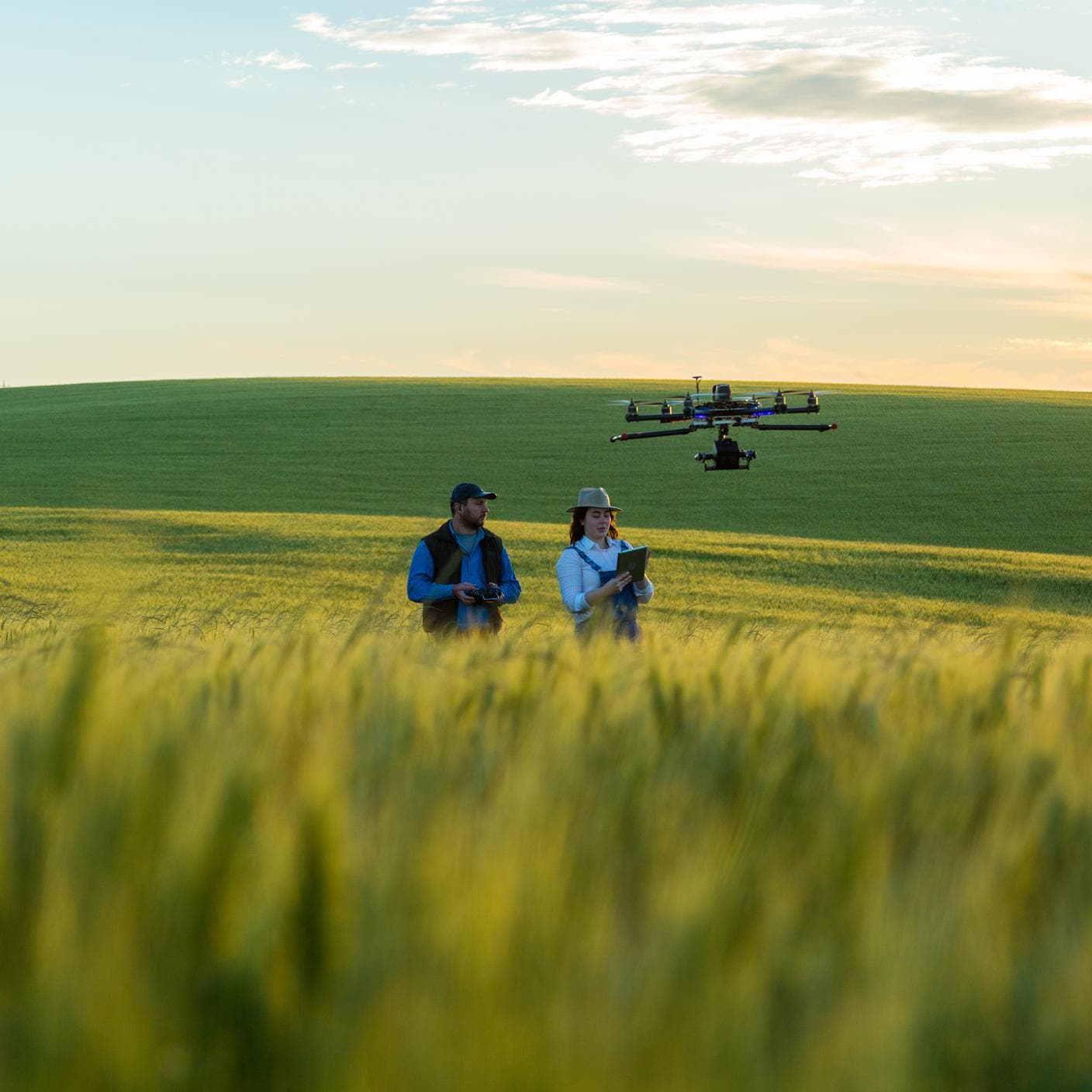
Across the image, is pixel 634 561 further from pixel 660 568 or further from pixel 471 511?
pixel 660 568

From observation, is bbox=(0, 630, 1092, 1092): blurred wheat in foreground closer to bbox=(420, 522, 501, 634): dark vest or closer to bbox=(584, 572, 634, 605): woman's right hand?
bbox=(584, 572, 634, 605): woman's right hand

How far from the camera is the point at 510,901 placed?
3.53 feet

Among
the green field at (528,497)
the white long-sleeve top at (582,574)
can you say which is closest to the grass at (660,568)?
the green field at (528,497)

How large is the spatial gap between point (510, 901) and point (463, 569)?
6.97 meters

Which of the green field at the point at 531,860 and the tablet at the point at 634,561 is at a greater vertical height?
the green field at the point at 531,860

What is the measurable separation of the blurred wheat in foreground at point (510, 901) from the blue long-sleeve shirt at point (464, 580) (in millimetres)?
5729

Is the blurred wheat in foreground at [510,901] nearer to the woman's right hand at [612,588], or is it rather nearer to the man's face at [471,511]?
the woman's right hand at [612,588]

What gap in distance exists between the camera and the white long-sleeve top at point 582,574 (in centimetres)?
765

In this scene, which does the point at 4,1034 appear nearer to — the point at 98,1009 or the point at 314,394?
the point at 98,1009

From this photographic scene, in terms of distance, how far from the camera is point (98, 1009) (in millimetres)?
923

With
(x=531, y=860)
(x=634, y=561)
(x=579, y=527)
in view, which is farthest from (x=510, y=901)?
(x=579, y=527)

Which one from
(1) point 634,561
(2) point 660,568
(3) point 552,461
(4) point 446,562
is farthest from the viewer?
(3) point 552,461

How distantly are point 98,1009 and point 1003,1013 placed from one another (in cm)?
71

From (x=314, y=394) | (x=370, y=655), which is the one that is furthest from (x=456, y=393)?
(x=370, y=655)
